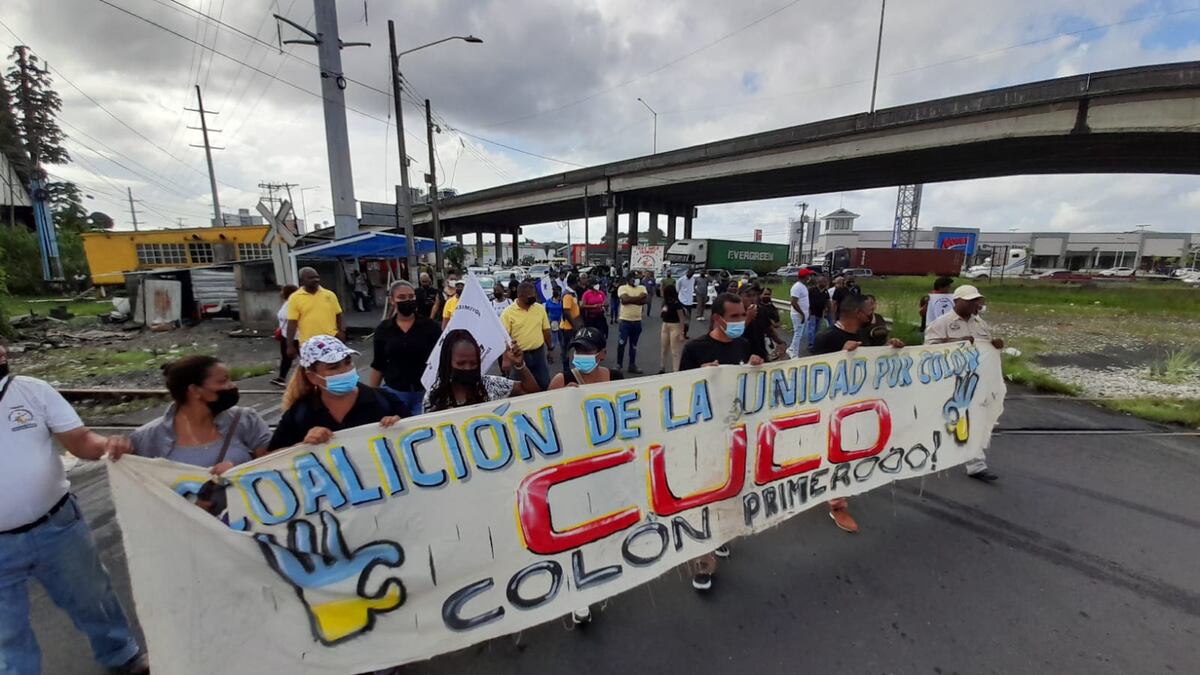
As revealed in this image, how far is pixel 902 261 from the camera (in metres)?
45.6

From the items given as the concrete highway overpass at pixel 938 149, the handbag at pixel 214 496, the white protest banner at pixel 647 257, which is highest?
the concrete highway overpass at pixel 938 149

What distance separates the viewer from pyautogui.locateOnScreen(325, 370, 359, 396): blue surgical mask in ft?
7.77

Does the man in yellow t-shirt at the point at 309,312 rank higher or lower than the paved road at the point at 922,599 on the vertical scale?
higher

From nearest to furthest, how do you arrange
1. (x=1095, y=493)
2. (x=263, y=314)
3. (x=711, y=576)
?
1. (x=711, y=576)
2. (x=1095, y=493)
3. (x=263, y=314)

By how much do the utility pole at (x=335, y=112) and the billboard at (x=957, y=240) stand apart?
239 ft

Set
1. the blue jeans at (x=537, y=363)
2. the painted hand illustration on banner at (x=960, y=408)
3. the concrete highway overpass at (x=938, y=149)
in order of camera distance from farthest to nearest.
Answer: the concrete highway overpass at (x=938, y=149), the blue jeans at (x=537, y=363), the painted hand illustration on banner at (x=960, y=408)

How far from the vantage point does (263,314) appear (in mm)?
13539

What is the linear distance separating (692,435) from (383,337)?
2.85 metres

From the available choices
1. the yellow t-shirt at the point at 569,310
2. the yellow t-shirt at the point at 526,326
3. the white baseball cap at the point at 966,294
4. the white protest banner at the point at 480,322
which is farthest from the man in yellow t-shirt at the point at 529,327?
the white baseball cap at the point at 966,294

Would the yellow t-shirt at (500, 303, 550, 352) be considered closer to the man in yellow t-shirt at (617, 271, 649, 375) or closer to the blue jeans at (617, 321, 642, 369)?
the man in yellow t-shirt at (617, 271, 649, 375)

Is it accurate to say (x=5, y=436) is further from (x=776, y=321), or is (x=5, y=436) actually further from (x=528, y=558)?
(x=776, y=321)

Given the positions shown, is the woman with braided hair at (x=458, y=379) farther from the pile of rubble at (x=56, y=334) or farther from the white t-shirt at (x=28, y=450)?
the pile of rubble at (x=56, y=334)

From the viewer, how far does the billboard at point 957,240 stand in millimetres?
67125

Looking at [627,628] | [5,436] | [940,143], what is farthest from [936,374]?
[940,143]
